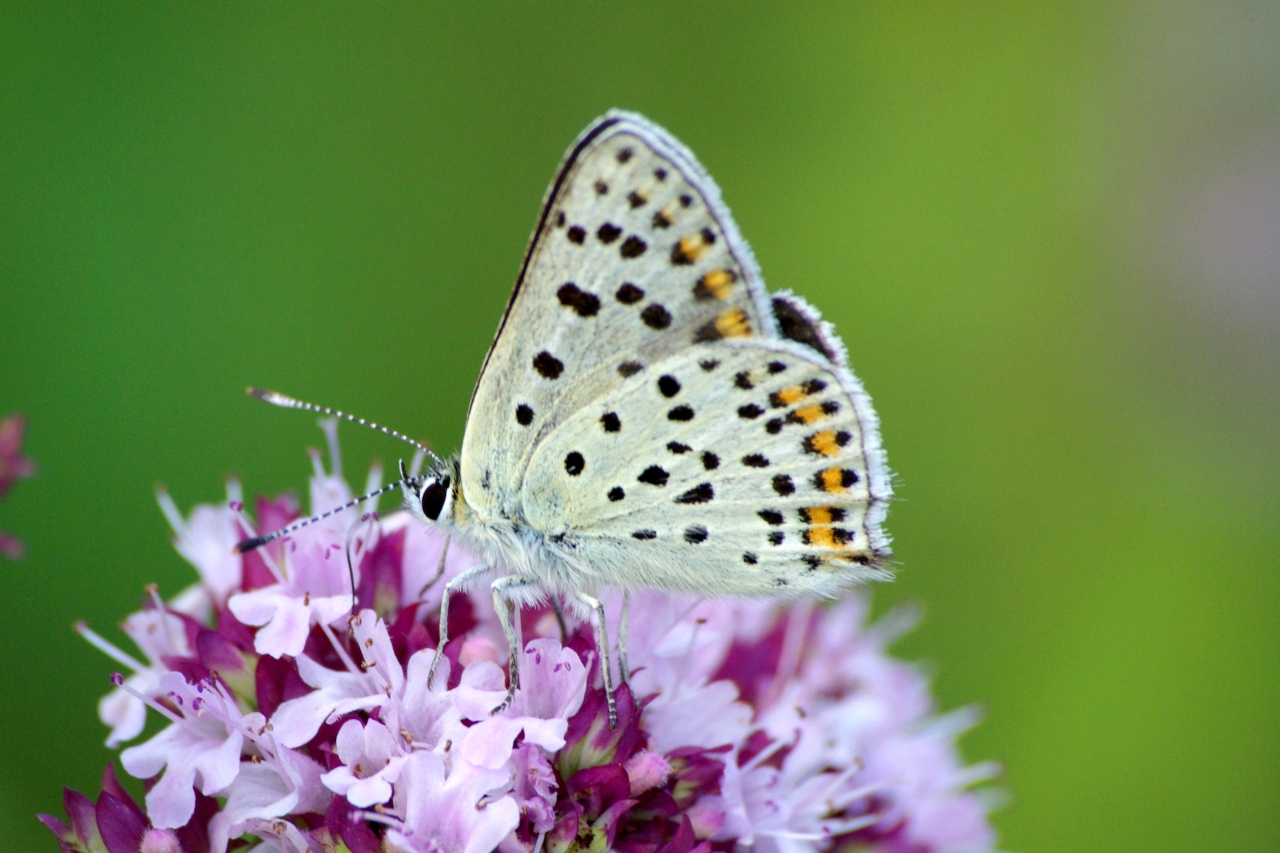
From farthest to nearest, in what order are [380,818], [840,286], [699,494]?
1. [840,286]
2. [699,494]
3. [380,818]

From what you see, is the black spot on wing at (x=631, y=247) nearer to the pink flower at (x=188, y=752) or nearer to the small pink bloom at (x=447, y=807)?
the small pink bloom at (x=447, y=807)

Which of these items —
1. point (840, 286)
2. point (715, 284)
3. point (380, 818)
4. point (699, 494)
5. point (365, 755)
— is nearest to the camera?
point (380, 818)

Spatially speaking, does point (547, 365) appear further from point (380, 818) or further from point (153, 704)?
point (153, 704)

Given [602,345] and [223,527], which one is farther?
[223,527]

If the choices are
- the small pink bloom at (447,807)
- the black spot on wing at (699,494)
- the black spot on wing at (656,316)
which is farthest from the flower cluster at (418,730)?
the black spot on wing at (656,316)

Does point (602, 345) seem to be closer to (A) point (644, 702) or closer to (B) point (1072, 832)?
(A) point (644, 702)

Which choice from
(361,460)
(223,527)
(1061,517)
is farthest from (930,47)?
(223,527)

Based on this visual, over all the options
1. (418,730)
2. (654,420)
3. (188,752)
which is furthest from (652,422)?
(188,752)
